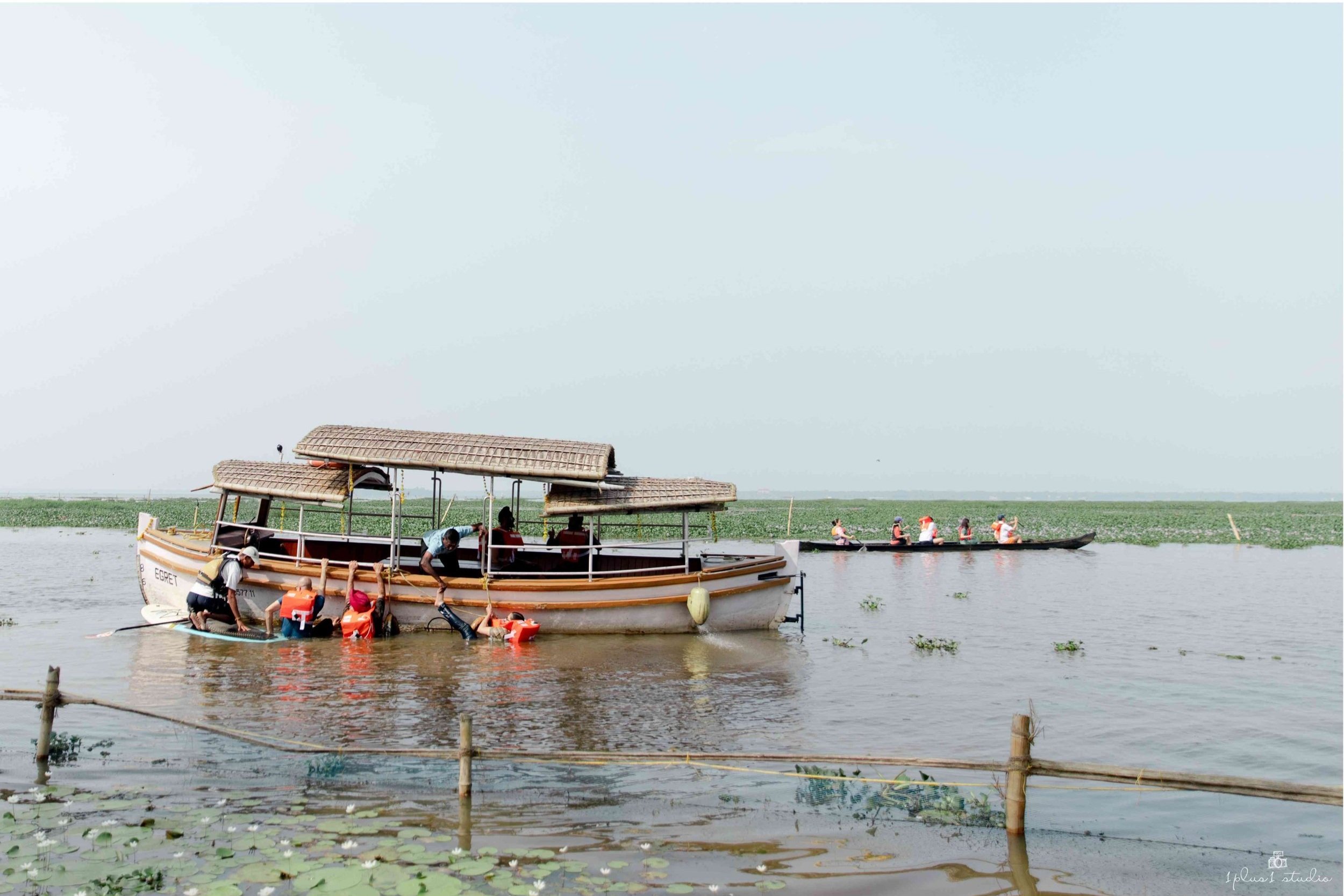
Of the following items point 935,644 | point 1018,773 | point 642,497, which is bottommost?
point 935,644

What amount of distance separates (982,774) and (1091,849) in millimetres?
1743

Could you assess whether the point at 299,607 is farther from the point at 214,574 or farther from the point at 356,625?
the point at 214,574

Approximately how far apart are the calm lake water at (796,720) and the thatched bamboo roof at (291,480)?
8.39ft

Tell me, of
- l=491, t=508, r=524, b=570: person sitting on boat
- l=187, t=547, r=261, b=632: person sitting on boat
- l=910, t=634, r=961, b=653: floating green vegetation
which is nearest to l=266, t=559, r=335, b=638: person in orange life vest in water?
l=187, t=547, r=261, b=632: person sitting on boat

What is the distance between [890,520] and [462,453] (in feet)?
154

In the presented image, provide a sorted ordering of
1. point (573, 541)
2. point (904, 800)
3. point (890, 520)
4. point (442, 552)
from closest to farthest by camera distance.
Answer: point (904, 800) → point (442, 552) → point (573, 541) → point (890, 520)

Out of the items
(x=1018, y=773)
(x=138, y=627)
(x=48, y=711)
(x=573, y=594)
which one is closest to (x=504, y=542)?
(x=573, y=594)

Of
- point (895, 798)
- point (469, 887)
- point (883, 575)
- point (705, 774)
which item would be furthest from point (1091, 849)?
point (883, 575)

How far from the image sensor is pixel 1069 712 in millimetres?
11062

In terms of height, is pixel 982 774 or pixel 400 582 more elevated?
pixel 400 582

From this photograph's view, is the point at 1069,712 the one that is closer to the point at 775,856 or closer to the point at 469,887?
the point at 775,856

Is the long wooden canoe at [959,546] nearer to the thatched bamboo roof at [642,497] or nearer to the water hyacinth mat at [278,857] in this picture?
the thatched bamboo roof at [642,497]

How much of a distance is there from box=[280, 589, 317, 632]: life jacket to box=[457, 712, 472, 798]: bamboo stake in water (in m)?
8.97

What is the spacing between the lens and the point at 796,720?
1050 centimetres
